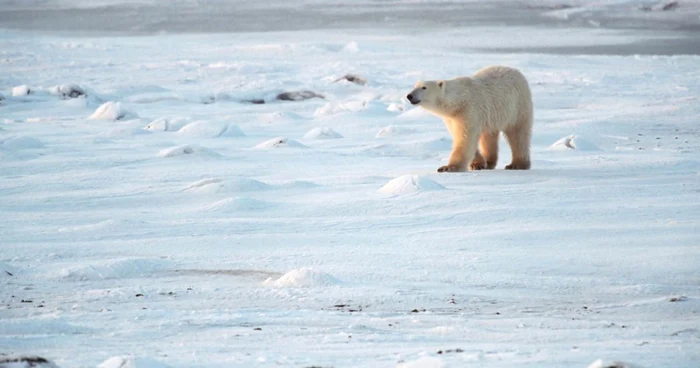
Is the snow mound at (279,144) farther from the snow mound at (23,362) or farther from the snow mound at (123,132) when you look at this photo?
the snow mound at (23,362)

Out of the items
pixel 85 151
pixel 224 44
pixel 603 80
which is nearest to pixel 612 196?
pixel 85 151

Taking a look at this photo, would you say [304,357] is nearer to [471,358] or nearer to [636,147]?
[471,358]

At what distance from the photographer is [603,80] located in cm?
1309

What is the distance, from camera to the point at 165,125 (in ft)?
29.9

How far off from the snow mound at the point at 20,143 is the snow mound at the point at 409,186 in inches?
136

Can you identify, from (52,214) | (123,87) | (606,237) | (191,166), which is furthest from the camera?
(123,87)

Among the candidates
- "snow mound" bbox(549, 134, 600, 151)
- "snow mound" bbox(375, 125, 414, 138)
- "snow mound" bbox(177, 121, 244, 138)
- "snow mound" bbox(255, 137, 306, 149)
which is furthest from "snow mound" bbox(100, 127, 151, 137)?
"snow mound" bbox(549, 134, 600, 151)

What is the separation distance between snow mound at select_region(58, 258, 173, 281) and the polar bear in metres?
2.62

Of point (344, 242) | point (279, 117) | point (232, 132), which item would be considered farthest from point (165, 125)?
point (344, 242)

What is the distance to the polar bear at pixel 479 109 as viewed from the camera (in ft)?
20.6

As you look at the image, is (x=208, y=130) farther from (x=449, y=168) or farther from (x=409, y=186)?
(x=409, y=186)

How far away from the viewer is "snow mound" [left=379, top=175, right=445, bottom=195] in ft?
17.6

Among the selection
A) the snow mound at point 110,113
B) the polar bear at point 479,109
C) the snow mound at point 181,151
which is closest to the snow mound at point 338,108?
the snow mound at point 110,113

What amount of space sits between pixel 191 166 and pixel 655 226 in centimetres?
340
